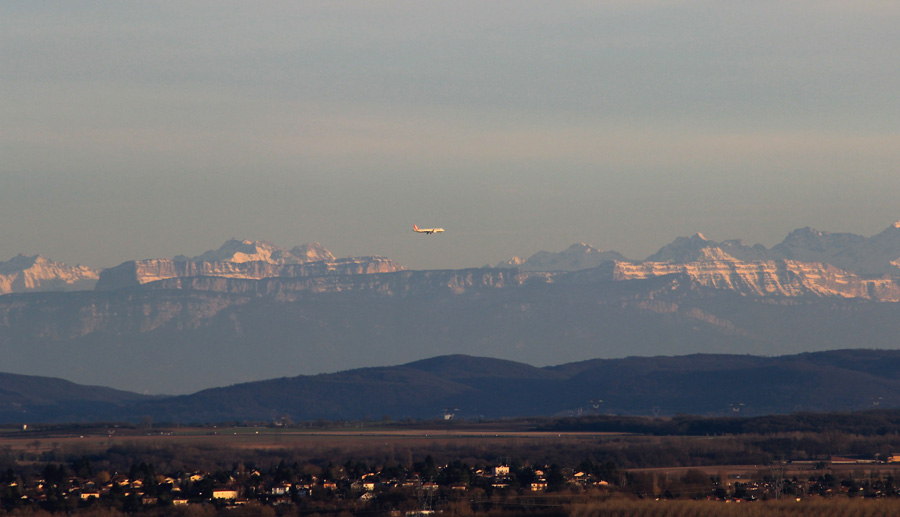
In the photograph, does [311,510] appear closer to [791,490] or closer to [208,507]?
[208,507]

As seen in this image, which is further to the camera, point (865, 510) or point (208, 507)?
point (208, 507)

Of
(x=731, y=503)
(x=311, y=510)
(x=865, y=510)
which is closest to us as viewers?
(x=865, y=510)

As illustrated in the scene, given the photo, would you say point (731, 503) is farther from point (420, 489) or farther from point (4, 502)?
point (4, 502)

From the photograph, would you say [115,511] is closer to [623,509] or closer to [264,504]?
[264,504]

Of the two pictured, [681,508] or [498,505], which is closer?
[681,508]

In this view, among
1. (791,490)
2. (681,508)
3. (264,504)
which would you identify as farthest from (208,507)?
(791,490)

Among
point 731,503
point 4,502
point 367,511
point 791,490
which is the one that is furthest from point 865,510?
point 4,502

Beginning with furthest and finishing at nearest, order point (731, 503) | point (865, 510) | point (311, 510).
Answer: point (311, 510) → point (731, 503) → point (865, 510)
